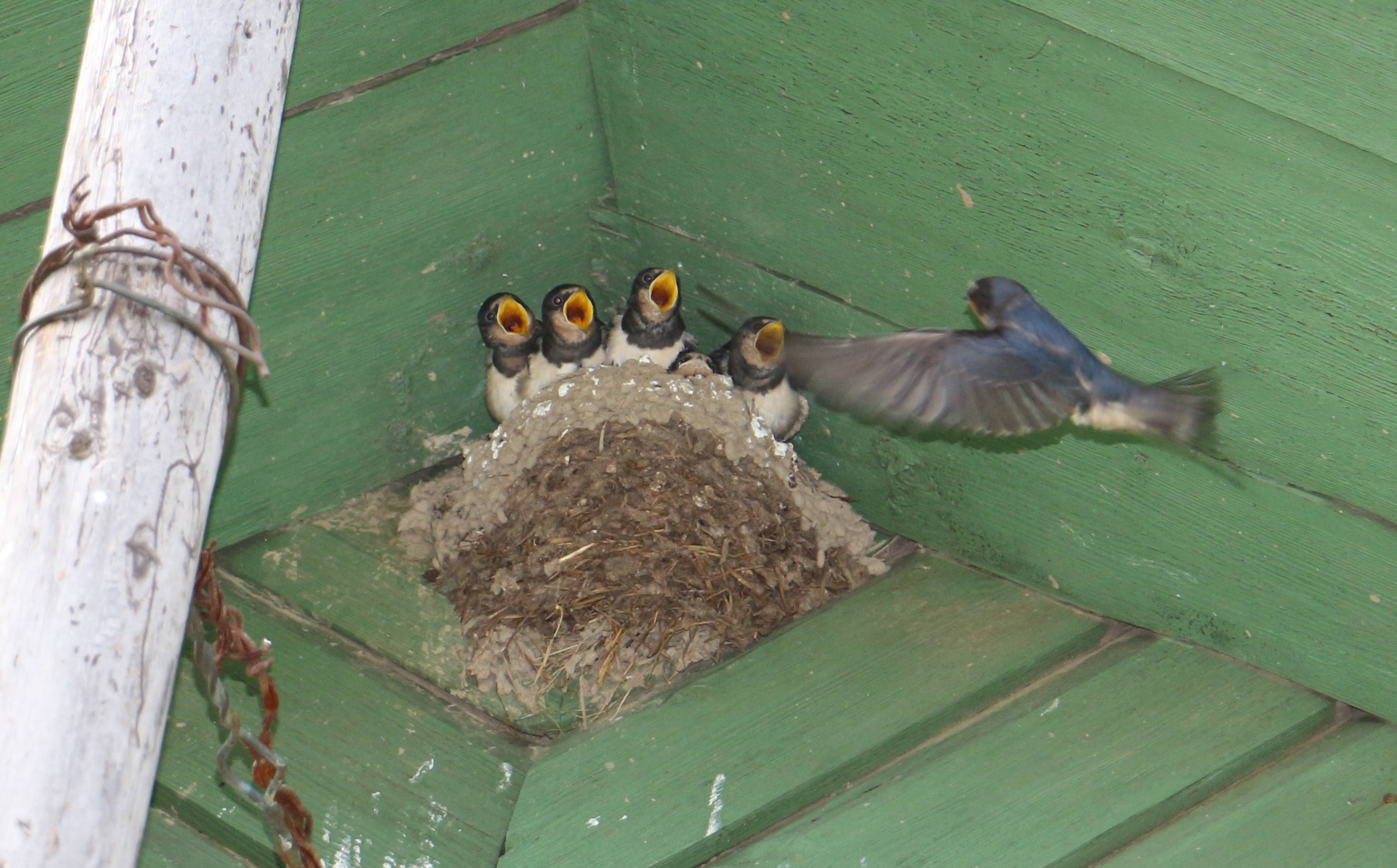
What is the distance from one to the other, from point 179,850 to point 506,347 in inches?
49.9

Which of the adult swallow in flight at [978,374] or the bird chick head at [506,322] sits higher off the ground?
the bird chick head at [506,322]

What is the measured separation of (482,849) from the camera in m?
2.44

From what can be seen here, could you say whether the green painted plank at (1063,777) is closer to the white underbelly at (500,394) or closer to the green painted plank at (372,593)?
the green painted plank at (372,593)

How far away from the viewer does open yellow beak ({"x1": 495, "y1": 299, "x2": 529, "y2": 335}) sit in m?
3.18

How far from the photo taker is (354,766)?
99.8 inches

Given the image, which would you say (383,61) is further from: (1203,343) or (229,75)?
(1203,343)

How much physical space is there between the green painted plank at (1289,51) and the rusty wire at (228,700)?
131cm

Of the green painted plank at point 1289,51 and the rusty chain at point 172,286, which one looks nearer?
the rusty chain at point 172,286

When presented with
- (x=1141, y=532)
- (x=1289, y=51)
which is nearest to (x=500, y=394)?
(x=1141, y=532)

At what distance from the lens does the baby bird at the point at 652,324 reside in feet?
10.2

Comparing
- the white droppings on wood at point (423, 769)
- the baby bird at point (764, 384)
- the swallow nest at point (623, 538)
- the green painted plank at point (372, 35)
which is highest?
the green painted plank at point (372, 35)

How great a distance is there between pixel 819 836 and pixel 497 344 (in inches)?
50.4

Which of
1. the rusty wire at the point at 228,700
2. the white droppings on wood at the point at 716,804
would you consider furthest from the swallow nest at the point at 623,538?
the rusty wire at the point at 228,700

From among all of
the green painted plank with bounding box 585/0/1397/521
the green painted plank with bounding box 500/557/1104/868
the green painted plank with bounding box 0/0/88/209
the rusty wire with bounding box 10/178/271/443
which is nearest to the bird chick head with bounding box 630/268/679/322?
the green painted plank with bounding box 585/0/1397/521
